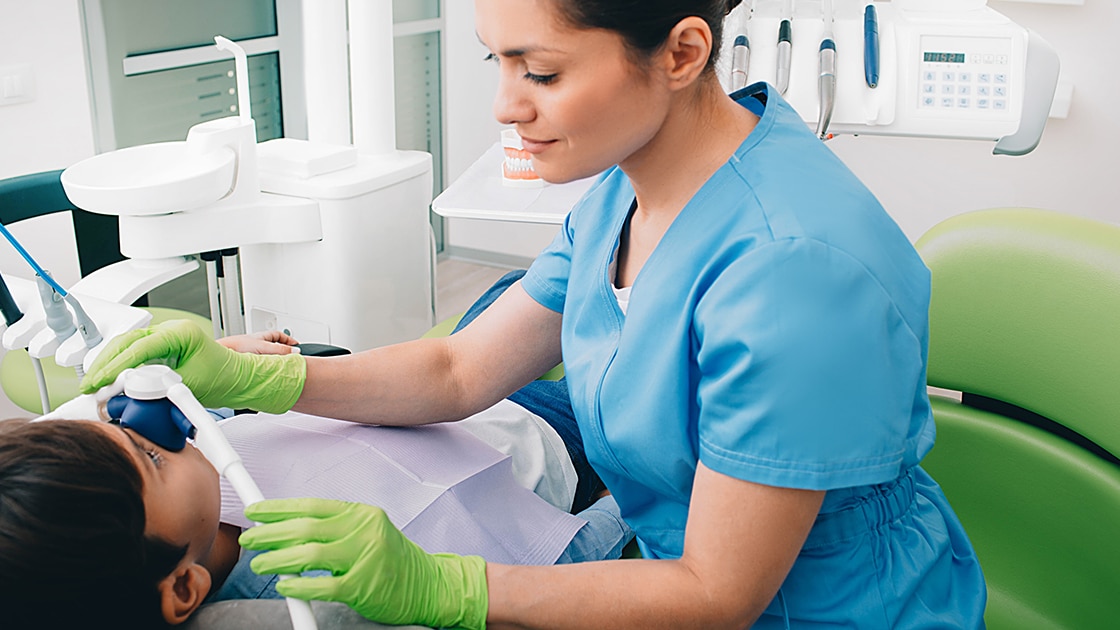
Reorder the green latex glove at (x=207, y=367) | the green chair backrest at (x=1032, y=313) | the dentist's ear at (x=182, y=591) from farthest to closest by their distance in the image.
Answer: the green chair backrest at (x=1032, y=313), the green latex glove at (x=207, y=367), the dentist's ear at (x=182, y=591)

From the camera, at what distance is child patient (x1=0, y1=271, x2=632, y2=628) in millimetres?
850

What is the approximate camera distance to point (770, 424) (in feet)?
2.77

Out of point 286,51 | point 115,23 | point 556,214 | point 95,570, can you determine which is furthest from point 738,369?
point 286,51

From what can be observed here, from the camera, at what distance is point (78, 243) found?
2.18 metres

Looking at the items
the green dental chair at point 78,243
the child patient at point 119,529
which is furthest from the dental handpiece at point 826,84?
the green dental chair at point 78,243

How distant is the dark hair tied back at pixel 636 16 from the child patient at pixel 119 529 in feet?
1.96

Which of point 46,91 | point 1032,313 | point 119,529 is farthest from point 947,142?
point 119,529

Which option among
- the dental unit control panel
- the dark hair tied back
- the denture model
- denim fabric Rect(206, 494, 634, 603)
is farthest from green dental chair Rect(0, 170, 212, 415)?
the dark hair tied back

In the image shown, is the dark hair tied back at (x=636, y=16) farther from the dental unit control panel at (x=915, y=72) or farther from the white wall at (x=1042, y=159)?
the white wall at (x=1042, y=159)

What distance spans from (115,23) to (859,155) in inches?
87.2

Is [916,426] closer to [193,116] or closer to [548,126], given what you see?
[548,126]

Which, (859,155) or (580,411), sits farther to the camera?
(859,155)

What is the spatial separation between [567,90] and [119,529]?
1.87ft

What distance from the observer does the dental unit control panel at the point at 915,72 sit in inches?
64.7
